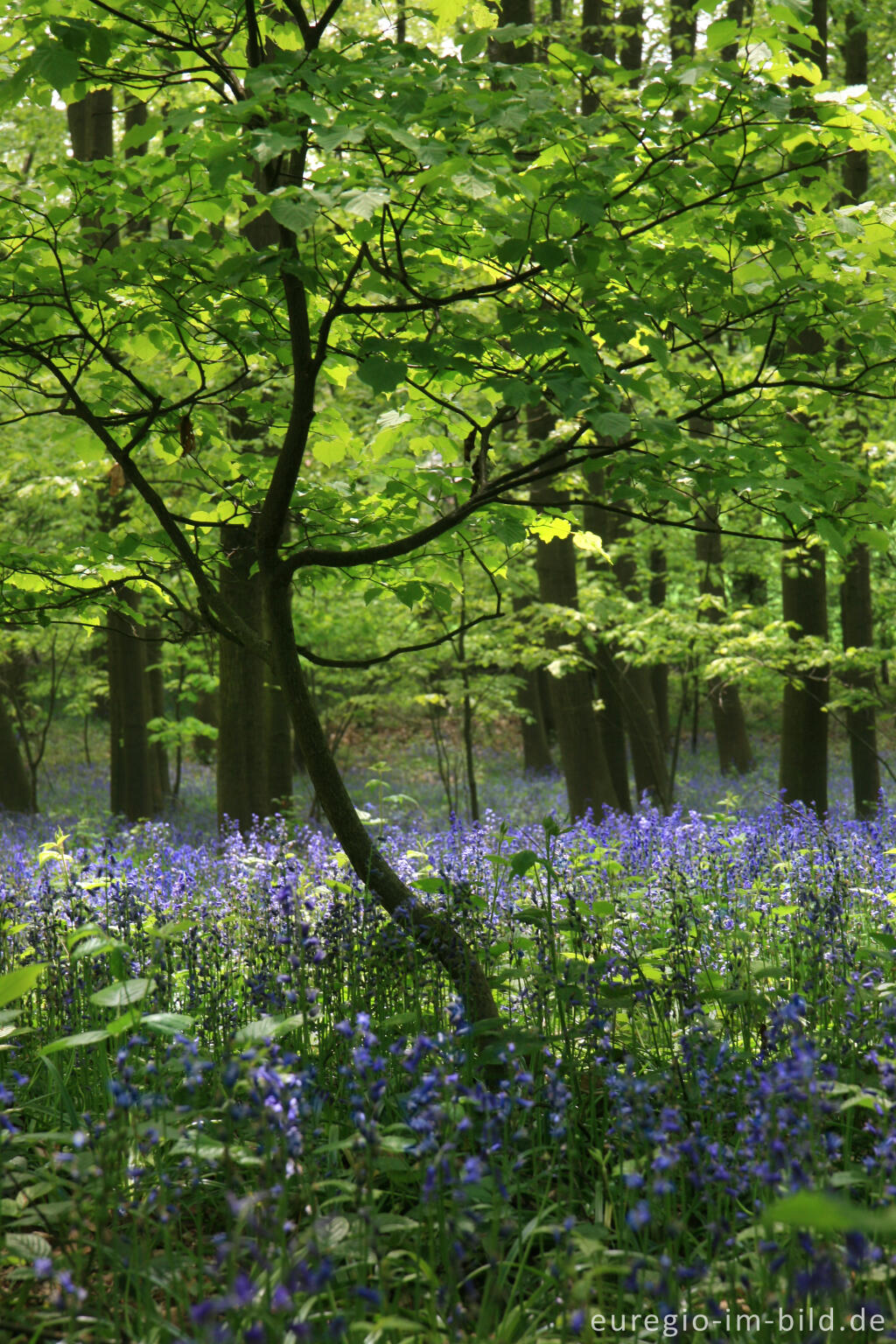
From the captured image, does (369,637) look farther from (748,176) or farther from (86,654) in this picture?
(86,654)

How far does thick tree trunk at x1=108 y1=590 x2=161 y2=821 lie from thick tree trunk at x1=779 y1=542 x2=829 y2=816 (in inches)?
282

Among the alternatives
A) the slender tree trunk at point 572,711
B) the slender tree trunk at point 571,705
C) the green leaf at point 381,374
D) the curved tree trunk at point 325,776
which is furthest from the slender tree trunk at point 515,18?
the green leaf at point 381,374

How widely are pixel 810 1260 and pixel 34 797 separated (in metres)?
14.7

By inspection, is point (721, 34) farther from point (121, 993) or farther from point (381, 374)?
point (121, 993)

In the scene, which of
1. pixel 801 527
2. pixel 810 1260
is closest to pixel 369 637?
pixel 801 527

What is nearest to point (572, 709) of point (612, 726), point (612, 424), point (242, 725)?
point (612, 726)

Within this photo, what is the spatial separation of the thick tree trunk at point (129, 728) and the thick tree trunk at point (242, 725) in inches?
122

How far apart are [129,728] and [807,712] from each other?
7.66m

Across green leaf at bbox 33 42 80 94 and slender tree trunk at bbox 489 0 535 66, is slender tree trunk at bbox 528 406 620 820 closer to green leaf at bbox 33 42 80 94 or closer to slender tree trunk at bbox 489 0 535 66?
slender tree trunk at bbox 489 0 535 66

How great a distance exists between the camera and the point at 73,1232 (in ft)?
8.48

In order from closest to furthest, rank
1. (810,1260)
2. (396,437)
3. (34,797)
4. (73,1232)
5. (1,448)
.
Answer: (810,1260) < (73,1232) < (396,437) < (1,448) < (34,797)

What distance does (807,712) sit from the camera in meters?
9.44

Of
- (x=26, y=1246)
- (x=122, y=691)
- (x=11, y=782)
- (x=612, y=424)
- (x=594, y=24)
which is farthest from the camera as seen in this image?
(x=11, y=782)

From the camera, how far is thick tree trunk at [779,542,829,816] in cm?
920
